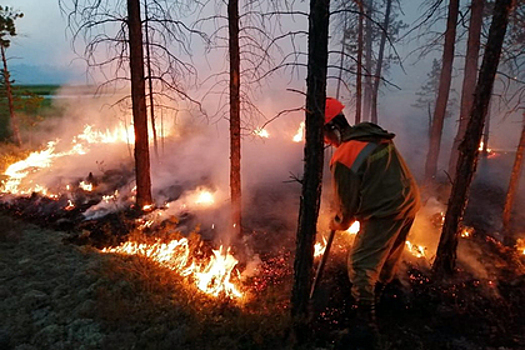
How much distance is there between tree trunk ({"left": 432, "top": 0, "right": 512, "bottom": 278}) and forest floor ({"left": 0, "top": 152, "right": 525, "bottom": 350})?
0.43 m

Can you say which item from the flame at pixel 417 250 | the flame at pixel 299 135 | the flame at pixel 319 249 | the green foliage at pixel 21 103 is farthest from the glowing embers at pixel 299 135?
the green foliage at pixel 21 103

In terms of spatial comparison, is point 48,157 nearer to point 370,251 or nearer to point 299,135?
point 299,135

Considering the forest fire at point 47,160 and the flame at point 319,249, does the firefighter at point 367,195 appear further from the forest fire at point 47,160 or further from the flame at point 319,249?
the forest fire at point 47,160

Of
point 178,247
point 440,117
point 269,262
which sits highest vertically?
point 440,117

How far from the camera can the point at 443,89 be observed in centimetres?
1210

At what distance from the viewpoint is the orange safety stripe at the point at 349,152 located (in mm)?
3162

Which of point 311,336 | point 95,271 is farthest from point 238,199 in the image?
point 311,336

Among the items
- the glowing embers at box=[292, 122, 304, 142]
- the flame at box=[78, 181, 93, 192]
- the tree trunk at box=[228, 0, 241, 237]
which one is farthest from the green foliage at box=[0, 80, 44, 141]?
the tree trunk at box=[228, 0, 241, 237]

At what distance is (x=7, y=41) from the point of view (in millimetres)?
16688

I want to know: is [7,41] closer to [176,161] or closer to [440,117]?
[176,161]

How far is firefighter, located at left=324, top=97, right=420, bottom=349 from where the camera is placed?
3.18 metres

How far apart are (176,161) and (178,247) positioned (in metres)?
10.8

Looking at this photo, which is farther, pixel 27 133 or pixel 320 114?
pixel 27 133

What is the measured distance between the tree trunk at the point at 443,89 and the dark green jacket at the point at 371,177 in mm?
10014
